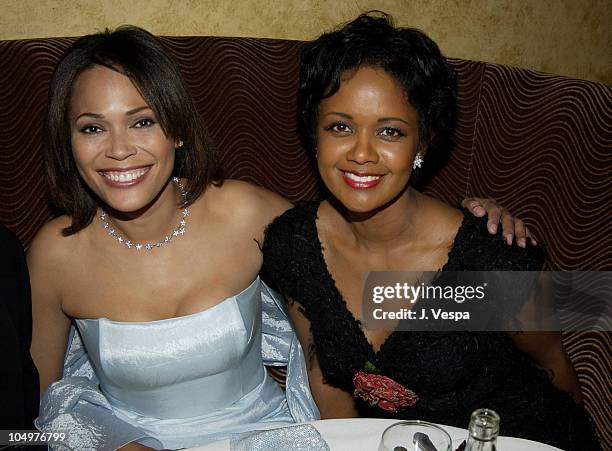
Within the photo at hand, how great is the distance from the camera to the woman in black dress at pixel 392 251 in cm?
170

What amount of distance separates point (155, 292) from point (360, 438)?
92 centimetres

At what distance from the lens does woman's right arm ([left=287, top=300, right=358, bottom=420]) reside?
6.79 feet

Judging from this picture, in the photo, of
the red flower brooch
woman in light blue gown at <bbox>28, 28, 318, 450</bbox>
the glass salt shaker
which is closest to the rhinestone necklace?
woman in light blue gown at <bbox>28, 28, 318, 450</bbox>

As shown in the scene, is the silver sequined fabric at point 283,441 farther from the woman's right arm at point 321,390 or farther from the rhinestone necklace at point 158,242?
the rhinestone necklace at point 158,242

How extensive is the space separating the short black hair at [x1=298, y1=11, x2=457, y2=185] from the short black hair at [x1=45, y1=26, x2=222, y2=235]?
348mm

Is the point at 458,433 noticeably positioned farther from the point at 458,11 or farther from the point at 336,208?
the point at 458,11

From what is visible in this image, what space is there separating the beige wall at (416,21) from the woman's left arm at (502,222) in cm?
112

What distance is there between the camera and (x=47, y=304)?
78.2 inches

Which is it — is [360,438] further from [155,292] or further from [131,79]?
[131,79]

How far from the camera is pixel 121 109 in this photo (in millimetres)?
1718

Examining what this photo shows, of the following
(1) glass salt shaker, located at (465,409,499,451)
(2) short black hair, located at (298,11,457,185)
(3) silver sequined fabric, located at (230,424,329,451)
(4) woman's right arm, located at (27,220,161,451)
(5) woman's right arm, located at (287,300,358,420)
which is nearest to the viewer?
(1) glass salt shaker, located at (465,409,499,451)

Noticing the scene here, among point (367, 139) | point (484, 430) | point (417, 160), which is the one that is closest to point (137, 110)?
point (367, 139)

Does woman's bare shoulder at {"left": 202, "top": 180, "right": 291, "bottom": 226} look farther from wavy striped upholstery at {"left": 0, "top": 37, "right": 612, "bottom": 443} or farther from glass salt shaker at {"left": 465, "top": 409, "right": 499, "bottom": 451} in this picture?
glass salt shaker at {"left": 465, "top": 409, "right": 499, "bottom": 451}

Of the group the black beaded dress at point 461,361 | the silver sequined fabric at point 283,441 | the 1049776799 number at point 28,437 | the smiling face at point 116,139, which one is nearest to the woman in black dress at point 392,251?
the black beaded dress at point 461,361
